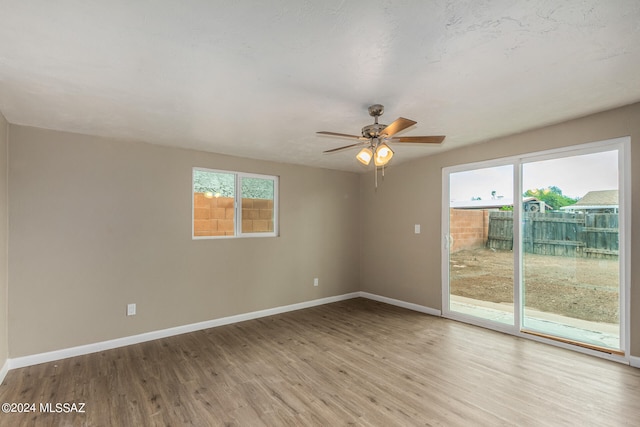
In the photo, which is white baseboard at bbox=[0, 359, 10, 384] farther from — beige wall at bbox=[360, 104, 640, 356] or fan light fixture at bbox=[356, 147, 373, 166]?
beige wall at bbox=[360, 104, 640, 356]

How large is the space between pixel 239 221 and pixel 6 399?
2.67 meters

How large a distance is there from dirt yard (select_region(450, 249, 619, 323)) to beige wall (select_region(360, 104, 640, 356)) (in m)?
0.23

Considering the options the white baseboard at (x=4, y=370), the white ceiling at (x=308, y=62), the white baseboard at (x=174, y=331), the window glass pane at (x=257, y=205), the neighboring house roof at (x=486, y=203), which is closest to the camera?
the white ceiling at (x=308, y=62)

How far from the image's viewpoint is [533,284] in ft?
11.5

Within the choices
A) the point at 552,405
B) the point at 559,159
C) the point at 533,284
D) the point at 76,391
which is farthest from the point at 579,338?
the point at 76,391

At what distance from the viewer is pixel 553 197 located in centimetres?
337

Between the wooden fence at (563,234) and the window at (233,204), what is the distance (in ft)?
10.0

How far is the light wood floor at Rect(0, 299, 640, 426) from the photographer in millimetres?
2148

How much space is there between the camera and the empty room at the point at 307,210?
1.67 m

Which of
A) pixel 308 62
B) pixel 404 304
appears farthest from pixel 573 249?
pixel 308 62

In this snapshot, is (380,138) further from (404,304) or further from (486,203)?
(404,304)

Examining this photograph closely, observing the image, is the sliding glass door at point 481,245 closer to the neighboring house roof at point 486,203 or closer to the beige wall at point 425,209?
the neighboring house roof at point 486,203

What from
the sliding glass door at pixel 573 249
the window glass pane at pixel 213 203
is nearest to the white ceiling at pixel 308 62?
the sliding glass door at pixel 573 249

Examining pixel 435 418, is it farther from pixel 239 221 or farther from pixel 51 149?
pixel 51 149
